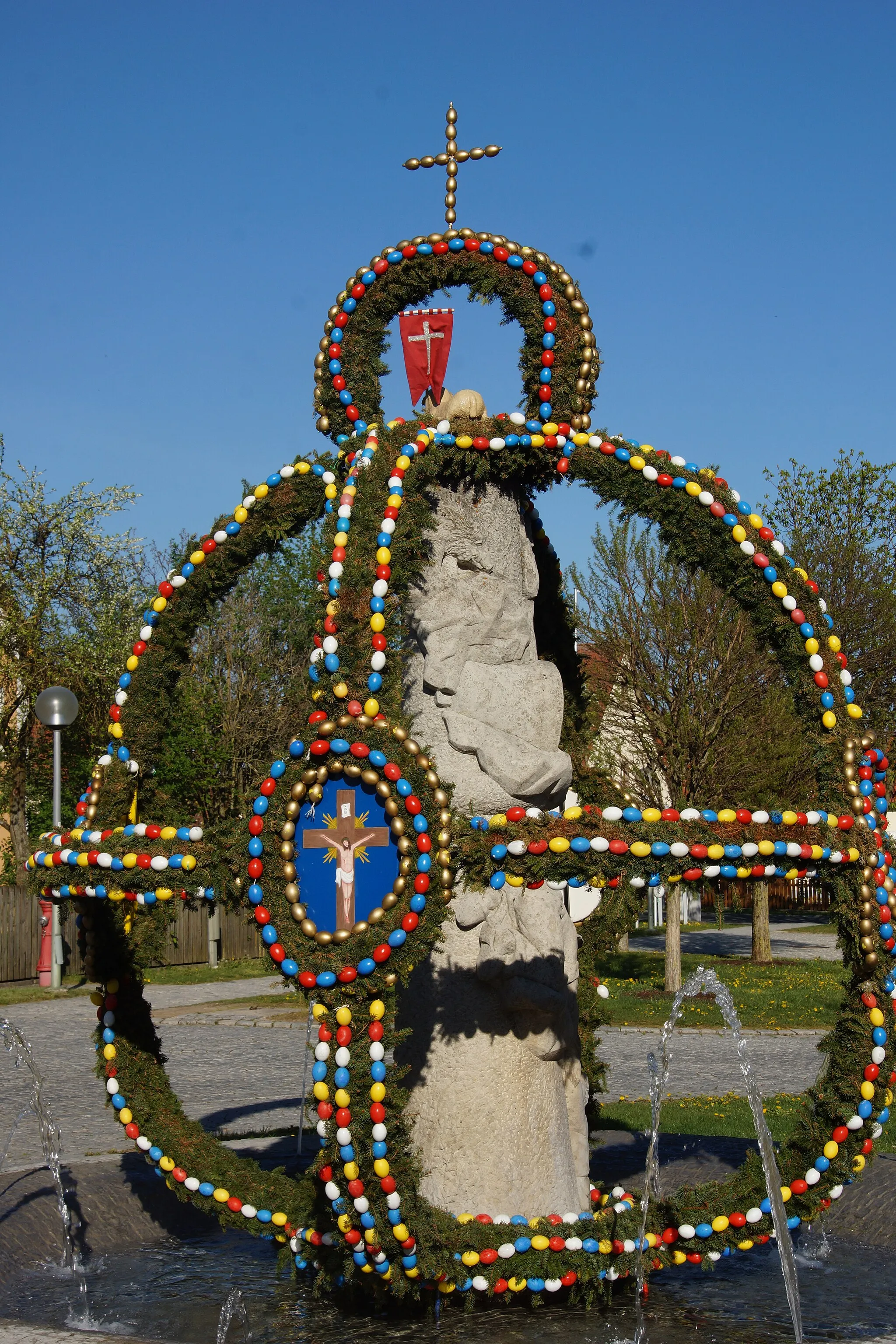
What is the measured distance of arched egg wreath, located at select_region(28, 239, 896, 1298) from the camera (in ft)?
13.2

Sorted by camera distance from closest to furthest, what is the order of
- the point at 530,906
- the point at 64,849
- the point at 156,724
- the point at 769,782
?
the point at 64,849
the point at 530,906
the point at 156,724
the point at 769,782

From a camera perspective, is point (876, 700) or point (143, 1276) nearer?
point (143, 1276)

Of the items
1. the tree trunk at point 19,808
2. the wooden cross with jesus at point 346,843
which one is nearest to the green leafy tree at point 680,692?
the tree trunk at point 19,808

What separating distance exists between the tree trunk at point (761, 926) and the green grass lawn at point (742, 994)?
0.24m

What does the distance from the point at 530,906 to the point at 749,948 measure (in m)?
21.6

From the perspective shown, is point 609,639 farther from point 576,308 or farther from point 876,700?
point 576,308

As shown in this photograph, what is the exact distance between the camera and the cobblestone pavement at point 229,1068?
8766mm

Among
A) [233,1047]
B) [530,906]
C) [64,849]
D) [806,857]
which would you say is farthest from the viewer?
[233,1047]

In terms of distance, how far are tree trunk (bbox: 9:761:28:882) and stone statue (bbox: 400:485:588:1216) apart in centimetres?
1794

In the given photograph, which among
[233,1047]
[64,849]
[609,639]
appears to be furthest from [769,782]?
[64,849]

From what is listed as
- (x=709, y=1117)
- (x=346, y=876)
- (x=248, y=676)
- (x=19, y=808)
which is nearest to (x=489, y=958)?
(x=346, y=876)

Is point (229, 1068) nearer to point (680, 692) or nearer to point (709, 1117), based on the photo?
point (709, 1117)

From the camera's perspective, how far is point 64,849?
4.71 metres

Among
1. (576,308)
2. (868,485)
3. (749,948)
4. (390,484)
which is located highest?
(868,485)
